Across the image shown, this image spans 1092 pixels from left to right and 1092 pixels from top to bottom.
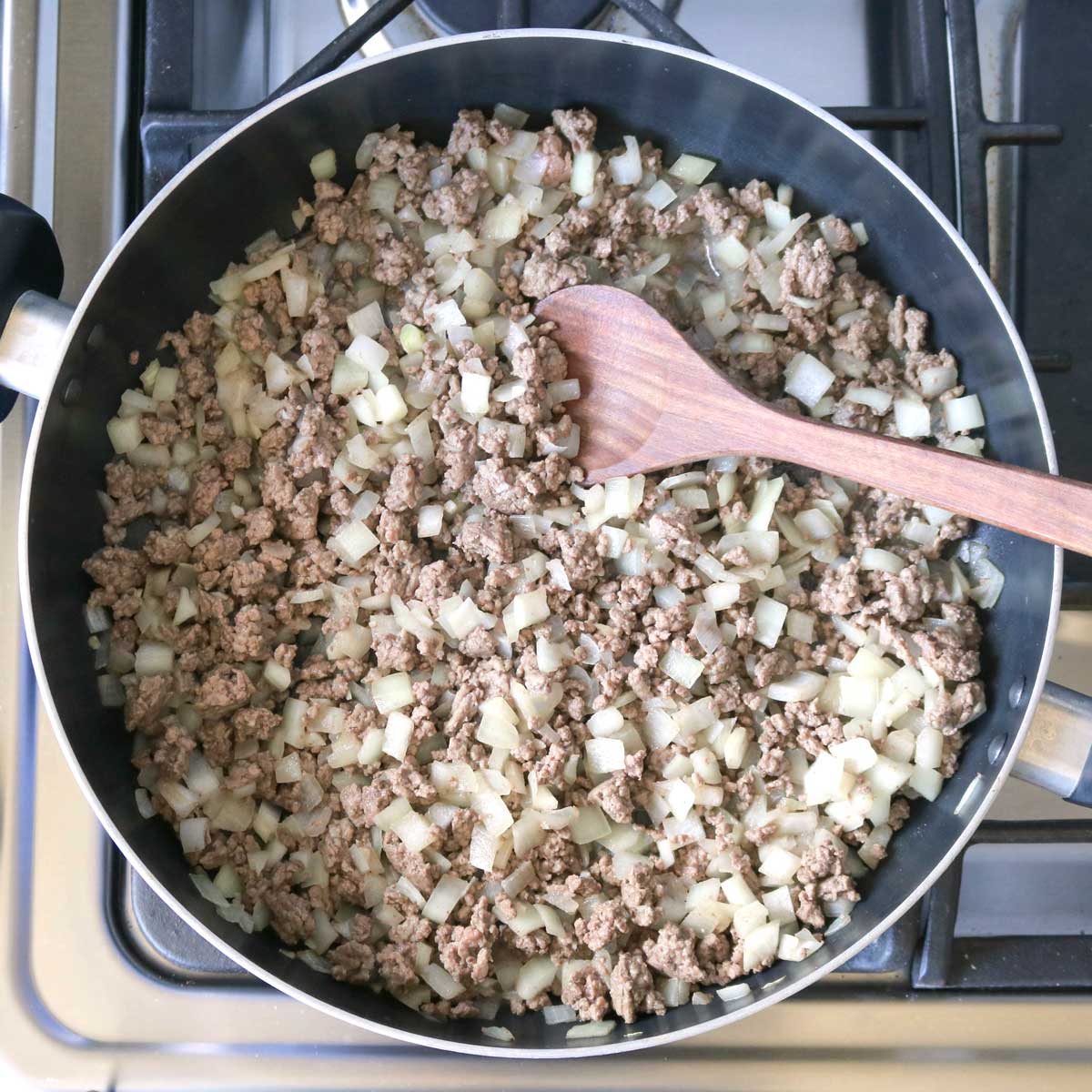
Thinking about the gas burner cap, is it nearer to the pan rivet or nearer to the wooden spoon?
the wooden spoon

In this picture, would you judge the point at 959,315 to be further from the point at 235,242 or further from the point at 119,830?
the point at 119,830

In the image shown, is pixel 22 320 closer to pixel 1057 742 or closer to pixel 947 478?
pixel 947 478

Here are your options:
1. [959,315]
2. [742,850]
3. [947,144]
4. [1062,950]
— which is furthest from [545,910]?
[947,144]

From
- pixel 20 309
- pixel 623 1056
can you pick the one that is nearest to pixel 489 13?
pixel 20 309

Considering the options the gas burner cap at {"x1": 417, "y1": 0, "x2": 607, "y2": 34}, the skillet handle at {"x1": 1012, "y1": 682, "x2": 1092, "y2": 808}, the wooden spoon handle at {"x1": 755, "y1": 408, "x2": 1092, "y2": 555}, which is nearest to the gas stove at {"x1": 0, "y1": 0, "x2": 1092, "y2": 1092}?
the gas burner cap at {"x1": 417, "y1": 0, "x2": 607, "y2": 34}

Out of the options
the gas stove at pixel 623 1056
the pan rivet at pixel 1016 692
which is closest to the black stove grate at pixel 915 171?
the gas stove at pixel 623 1056

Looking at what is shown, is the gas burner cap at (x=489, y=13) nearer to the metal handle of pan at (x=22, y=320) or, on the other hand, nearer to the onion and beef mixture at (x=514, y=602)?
the onion and beef mixture at (x=514, y=602)
